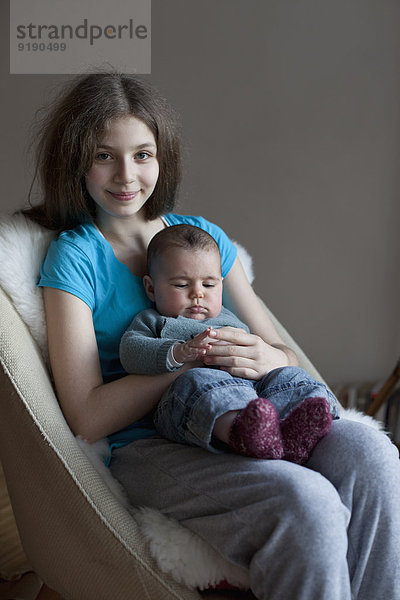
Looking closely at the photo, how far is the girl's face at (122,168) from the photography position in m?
1.37

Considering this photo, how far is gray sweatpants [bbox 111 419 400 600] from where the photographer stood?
95cm

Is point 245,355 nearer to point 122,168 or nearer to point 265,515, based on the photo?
point 265,515

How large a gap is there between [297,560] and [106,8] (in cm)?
231

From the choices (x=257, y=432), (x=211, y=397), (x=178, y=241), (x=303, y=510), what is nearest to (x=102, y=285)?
(x=178, y=241)

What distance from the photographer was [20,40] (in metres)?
2.57

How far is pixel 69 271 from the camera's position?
133 centimetres

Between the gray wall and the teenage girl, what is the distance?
3.28ft

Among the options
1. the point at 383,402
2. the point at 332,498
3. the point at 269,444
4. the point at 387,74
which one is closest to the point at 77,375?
the point at 269,444

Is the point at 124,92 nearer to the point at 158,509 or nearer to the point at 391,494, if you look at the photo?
the point at 158,509

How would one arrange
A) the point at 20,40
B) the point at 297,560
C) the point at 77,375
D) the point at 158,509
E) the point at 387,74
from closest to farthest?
the point at 297,560, the point at 158,509, the point at 77,375, the point at 387,74, the point at 20,40

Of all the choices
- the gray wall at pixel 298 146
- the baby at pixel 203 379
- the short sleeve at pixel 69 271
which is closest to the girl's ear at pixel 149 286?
the baby at pixel 203 379

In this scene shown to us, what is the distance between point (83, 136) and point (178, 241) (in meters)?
0.31

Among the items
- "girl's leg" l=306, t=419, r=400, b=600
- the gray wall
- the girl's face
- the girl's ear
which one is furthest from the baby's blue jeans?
the gray wall

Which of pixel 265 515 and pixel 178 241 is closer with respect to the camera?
pixel 265 515
